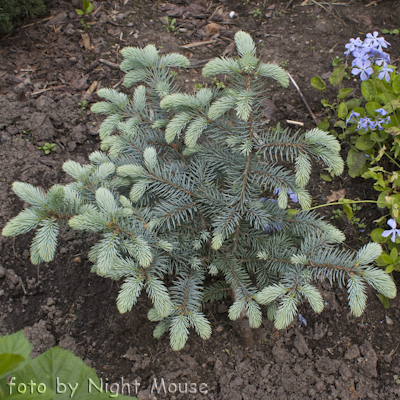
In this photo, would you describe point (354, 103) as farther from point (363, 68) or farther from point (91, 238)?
point (91, 238)

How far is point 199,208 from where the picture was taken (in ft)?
6.61

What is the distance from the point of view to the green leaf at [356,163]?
2.76 metres

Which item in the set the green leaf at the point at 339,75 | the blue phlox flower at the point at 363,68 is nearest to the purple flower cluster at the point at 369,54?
the blue phlox flower at the point at 363,68

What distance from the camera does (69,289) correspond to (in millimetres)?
2398

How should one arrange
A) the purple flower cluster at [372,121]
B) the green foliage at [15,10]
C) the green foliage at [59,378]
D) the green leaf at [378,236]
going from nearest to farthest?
the green foliage at [59,378] < the green leaf at [378,236] < the purple flower cluster at [372,121] < the green foliage at [15,10]

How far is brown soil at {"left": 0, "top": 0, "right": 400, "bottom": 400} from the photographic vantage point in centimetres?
211

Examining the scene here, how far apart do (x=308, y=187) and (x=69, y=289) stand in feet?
6.45

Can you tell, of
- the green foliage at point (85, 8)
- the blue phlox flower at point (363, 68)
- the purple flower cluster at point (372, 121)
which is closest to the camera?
the purple flower cluster at point (372, 121)

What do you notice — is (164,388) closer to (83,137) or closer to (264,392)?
(264,392)

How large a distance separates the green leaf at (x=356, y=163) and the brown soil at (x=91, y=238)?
0.11m

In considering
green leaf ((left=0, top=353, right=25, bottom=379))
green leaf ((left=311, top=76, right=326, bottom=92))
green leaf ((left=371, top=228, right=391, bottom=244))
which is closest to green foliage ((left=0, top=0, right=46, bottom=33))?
green leaf ((left=311, top=76, right=326, bottom=92))

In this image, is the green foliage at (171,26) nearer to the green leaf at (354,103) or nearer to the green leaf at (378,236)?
the green leaf at (354,103)

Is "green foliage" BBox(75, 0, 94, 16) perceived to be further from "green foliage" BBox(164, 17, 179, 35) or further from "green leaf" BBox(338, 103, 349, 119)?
"green leaf" BBox(338, 103, 349, 119)

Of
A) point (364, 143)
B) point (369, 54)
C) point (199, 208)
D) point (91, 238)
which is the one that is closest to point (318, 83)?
point (369, 54)
